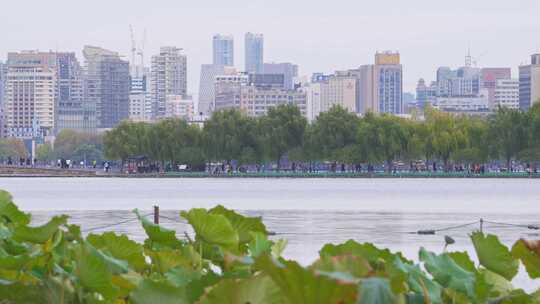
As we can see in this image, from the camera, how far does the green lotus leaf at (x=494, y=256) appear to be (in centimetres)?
432

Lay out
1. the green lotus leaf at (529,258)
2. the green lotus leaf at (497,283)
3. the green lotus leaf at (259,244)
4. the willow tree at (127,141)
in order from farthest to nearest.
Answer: the willow tree at (127,141) < the green lotus leaf at (259,244) < the green lotus leaf at (497,283) < the green lotus leaf at (529,258)

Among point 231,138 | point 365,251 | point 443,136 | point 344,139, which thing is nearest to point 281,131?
point 231,138

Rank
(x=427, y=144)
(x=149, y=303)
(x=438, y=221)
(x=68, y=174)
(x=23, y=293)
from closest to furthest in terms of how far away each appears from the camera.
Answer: (x=149, y=303), (x=23, y=293), (x=438, y=221), (x=427, y=144), (x=68, y=174)

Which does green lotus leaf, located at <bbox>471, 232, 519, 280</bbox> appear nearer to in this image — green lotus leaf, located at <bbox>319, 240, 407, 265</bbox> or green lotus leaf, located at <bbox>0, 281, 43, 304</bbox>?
green lotus leaf, located at <bbox>319, 240, 407, 265</bbox>

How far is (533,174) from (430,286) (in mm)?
111995

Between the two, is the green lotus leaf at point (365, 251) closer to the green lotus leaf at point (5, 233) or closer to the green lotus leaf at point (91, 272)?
the green lotus leaf at point (91, 272)

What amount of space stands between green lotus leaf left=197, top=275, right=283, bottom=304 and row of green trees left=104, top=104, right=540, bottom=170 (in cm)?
10133

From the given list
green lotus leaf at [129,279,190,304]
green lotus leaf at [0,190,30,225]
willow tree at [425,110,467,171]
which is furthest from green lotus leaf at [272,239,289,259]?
willow tree at [425,110,467,171]

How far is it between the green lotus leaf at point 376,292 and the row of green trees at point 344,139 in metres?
101

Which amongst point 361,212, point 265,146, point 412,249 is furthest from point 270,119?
point 412,249

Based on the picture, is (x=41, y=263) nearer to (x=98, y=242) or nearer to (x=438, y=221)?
(x=98, y=242)

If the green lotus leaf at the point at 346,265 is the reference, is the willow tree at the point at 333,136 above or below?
above

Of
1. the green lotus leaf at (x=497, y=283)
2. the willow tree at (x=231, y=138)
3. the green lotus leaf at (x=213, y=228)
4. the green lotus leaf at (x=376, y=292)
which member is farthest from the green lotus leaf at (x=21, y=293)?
the willow tree at (x=231, y=138)

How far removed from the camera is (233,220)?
4586 millimetres
